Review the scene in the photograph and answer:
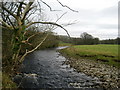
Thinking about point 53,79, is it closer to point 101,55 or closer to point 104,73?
point 104,73

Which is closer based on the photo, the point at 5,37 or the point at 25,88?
the point at 25,88

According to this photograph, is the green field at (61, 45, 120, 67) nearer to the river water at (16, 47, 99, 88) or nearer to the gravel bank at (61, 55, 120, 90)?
the gravel bank at (61, 55, 120, 90)

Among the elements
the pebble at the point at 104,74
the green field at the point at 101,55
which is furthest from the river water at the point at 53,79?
the green field at the point at 101,55

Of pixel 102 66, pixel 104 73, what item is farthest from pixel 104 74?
pixel 102 66

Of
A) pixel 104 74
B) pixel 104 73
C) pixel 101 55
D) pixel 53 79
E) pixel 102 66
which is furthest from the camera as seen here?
pixel 101 55

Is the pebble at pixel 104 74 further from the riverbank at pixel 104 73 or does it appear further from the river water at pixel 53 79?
the river water at pixel 53 79

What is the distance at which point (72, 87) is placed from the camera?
7.60 m

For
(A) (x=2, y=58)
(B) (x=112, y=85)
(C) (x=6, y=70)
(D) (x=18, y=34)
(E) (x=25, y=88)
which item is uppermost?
(D) (x=18, y=34)

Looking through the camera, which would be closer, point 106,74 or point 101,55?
point 106,74

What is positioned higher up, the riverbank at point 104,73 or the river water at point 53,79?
the river water at point 53,79

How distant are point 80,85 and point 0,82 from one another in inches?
224

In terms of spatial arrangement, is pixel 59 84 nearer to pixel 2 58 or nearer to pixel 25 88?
pixel 25 88

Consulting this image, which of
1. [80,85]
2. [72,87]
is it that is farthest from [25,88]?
[80,85]

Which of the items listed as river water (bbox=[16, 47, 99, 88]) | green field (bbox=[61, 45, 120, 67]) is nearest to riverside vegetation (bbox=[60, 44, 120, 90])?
green field (bbox=[61, 45, 120, 67])
